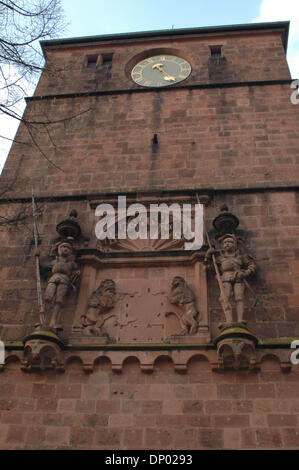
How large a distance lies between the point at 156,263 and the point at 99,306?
3.98ft

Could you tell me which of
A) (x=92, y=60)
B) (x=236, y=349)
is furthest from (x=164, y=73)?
(x=236, y=349)

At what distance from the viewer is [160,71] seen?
13828 mm

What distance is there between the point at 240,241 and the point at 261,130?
3.51 metres

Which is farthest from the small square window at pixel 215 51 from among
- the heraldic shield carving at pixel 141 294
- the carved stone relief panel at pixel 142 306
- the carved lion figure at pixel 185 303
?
the carved lion figure at pixel 185 303

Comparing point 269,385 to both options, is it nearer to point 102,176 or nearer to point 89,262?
point 89,262

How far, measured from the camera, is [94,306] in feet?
25.9

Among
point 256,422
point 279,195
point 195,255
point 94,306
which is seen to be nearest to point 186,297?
point 195,255

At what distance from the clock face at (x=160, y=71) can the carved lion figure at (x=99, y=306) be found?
6.82 metres

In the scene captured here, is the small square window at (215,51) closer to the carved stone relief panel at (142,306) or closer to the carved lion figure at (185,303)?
the carved stone relief panel at (142,306)

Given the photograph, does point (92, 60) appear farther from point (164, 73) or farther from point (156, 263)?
point (156, 263)

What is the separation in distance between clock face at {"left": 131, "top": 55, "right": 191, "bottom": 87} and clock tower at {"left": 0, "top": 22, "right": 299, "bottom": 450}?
0.08 m

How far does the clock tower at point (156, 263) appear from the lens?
654cm

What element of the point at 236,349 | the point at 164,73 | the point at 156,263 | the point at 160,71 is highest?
the point at 160,71
